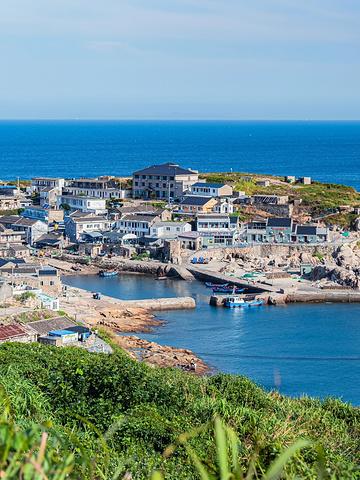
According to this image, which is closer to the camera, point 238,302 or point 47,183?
point 238,302

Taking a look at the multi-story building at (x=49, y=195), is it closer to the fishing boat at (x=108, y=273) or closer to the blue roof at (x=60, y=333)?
the fishing boat at (x=108, y=273)

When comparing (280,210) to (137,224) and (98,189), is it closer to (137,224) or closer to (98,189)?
(137,224)

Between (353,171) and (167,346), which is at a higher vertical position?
(353,171)

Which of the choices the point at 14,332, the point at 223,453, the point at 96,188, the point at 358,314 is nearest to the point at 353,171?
the point at 96,188

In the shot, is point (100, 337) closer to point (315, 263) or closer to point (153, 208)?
point (315, 263)

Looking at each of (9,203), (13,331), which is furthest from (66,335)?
(9,203)

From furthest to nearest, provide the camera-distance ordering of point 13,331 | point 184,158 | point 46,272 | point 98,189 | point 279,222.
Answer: point 184,158
point 98,189
point 279,222
point 46,272
point 13,331

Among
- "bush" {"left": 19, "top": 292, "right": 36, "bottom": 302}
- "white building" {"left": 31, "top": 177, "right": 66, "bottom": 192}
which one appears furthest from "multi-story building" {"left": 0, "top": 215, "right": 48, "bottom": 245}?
"bush" {"left": 19, "top": 292, "right": 36, "bottom": 302}
